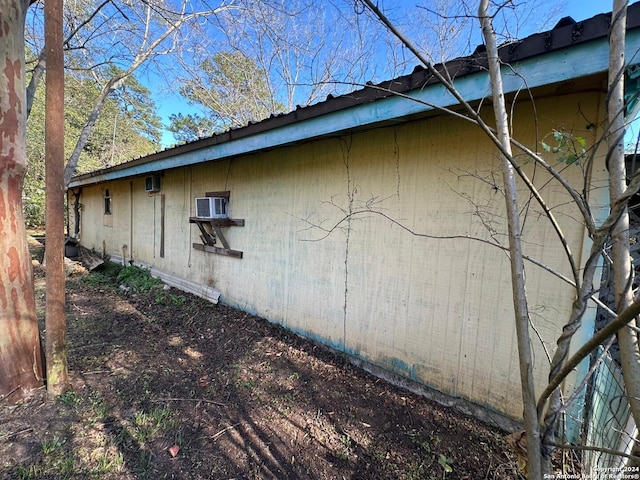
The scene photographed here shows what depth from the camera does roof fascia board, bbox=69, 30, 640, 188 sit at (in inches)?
54.2

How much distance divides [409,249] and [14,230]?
314 cm

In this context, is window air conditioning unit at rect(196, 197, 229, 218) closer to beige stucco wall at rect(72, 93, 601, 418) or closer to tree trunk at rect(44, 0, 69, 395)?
beige stucco wall at rect(72, 93, 601, 418)

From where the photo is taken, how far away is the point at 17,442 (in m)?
1.81

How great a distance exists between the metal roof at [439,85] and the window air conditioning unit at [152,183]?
3.34 meters

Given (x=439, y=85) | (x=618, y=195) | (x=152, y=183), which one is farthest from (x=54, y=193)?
(x=152, y=183)

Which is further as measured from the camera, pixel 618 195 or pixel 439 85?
pixel 439 85

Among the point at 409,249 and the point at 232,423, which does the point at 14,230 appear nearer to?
the point at 232,423

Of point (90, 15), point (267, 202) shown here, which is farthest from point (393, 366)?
point (90, 15)

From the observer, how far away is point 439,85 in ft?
6.08

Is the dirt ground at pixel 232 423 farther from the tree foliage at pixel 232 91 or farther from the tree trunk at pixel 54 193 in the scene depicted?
the tree foliage at pixel 232 91

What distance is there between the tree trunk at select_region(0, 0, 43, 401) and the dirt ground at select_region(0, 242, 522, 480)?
0.26 meters

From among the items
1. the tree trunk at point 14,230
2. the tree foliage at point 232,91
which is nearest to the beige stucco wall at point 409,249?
the tree trunk at point 14,230

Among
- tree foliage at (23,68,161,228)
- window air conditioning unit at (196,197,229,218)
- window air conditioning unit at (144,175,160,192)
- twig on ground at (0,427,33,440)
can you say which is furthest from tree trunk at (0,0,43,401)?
tree foliage at (23,68,161,228)

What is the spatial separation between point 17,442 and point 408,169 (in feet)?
11.2
